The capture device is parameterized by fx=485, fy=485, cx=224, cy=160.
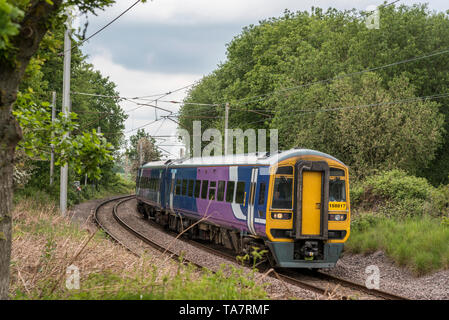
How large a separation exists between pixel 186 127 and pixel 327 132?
37.9 metres

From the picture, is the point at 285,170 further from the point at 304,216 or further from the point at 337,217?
the point at 337,217

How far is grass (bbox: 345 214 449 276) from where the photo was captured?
11180 millimetres

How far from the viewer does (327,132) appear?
23484mm

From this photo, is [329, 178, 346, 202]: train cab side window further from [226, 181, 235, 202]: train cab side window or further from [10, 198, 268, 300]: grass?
[10, 198, 268, 300]: grass

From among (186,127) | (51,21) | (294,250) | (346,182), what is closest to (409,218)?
(346,182)

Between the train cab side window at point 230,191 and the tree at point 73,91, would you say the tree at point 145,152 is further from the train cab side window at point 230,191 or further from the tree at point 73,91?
the train cab side window at point 230,191

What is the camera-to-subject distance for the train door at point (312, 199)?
11047mm

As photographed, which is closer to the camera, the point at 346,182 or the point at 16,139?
the point at 16,139

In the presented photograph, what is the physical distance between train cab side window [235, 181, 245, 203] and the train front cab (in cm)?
160

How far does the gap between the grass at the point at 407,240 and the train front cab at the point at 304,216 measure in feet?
5.78

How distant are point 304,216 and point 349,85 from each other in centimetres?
1353

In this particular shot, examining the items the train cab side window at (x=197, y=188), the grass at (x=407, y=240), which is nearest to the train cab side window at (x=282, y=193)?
the grass at (x=407, y=240)

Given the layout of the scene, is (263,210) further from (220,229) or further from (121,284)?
(121,284)

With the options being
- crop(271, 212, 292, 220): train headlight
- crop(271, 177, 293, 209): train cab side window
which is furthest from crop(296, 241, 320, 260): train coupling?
crop(271, 177, 293, 209): train cab side window
